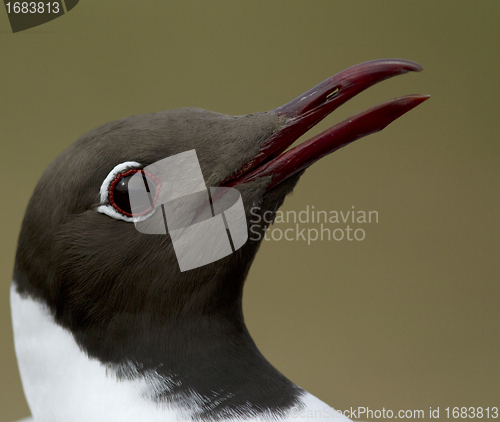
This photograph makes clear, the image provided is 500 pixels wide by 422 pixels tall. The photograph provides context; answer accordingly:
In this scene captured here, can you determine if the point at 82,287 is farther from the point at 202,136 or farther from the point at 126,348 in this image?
the point at 202,136

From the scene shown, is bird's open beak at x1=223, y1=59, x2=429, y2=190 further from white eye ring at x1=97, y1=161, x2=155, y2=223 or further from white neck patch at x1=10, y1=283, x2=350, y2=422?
white neck patch at x1=10, y1=283, x2=350, y2=422

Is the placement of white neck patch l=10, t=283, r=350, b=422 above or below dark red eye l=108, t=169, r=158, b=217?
below

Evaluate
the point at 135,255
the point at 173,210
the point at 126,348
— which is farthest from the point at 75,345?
the point at 173,210

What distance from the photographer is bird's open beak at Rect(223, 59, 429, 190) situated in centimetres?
113

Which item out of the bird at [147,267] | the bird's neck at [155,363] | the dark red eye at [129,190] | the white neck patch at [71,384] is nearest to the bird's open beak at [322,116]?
the bird at [147,267]

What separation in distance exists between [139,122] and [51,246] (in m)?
0.29

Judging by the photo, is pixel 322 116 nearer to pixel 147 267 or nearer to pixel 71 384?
pixel 147 267

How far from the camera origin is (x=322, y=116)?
1.15m

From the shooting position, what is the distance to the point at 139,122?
1181 mm

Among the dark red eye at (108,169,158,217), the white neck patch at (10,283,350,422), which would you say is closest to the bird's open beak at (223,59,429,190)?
the dark red eye at (108,169,158,217)

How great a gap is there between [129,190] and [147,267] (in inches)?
5.8

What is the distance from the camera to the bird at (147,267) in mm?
1130

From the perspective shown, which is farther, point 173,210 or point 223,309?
point 223,309

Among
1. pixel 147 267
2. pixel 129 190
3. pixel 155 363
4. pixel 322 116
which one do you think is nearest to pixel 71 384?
pixel 155 363
